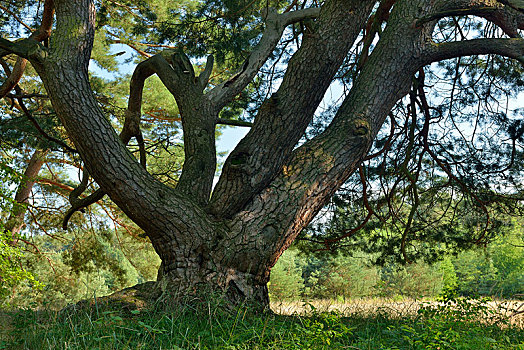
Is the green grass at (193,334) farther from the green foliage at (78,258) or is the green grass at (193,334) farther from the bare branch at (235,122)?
the green foliage at (78,258)

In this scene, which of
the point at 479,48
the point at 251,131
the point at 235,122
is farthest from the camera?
the point at 235,122

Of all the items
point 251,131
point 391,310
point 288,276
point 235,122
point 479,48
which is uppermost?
point 479,48

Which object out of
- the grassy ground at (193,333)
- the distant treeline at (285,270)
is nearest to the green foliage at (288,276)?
the distant treeline at (285,270)

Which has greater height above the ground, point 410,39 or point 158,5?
point 158,5

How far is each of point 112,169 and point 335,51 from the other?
7.69 feet

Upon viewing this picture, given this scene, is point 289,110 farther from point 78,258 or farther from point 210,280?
point 78,258

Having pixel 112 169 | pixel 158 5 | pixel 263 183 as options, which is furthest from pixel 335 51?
pixel 158 5

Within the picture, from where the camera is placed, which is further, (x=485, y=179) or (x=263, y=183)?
(x=485, y=179)

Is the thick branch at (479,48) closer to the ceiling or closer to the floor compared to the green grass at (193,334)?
closer to the ceiling

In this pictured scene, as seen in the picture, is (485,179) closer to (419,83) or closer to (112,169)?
(419,83)

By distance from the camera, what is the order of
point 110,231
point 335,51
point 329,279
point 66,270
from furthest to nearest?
point 329,279 → point 66,270 → point 110,231 → point 335,51

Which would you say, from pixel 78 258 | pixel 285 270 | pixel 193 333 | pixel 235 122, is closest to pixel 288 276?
pixel 285 270

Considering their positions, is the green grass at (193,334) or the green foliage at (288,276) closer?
the green grass at (193,334)

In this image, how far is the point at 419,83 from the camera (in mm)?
5066
